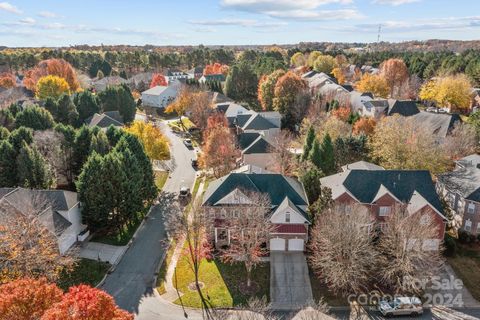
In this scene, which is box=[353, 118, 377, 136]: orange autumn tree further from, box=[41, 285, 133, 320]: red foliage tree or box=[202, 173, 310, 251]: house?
box=[41, 285, 133, 320]: red foliage tree

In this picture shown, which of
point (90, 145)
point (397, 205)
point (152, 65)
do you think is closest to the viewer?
point (397, 205)

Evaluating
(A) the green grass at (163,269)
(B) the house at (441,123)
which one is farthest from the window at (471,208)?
(A) the green grass at (163,269)

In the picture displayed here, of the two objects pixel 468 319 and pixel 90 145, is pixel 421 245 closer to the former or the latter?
pixel 468 319

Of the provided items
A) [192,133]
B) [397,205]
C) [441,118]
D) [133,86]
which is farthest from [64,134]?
[133,86]

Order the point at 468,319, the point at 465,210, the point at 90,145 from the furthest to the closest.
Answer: the point at 90,145 < the point at 465,210 < the point at 468,319

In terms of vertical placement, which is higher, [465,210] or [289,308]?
[465,210]

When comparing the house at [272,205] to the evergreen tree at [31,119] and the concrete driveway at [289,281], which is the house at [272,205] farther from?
the evergreen tree at [31,119]

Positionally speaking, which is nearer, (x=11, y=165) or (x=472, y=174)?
(x=472, y=174)
